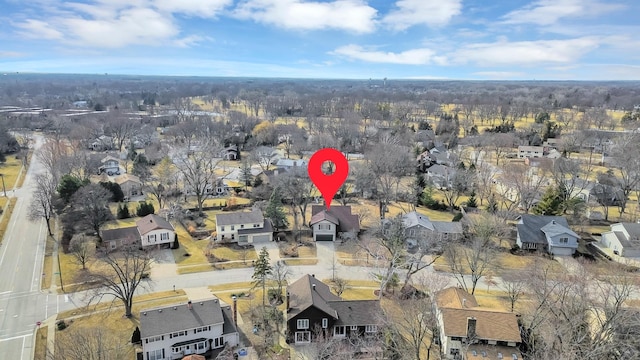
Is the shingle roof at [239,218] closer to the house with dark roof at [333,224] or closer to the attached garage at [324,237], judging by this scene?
the house with dark roof at [333,224]

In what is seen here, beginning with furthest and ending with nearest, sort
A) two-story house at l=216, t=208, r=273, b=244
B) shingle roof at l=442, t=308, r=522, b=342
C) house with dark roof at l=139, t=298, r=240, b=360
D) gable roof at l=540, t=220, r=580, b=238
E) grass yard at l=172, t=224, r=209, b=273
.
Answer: two-story house at l=216, t=208, r=273, b=244, gable roof at l=540, t=220, r=580, b=238, grass yard at l=172, t=224, r=209, b=273, house with dark roof at l=139, t=298, r=240, b=360, shingle roof at l=442, t=308, r=522, b=342

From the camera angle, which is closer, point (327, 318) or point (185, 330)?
point (185, 330)

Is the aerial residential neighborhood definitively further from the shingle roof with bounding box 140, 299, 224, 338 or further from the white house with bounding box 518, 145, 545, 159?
the white house with bounding box 518, 145, 545, 159

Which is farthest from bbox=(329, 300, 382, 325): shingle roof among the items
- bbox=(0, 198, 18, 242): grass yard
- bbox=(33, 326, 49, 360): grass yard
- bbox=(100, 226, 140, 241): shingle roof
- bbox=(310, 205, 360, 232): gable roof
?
bbox=(0, 198, 18, 242): grass yard

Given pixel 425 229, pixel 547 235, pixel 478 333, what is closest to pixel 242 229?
pixel 425 229

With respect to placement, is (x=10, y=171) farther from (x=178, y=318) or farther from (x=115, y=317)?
(x=178, y=318)

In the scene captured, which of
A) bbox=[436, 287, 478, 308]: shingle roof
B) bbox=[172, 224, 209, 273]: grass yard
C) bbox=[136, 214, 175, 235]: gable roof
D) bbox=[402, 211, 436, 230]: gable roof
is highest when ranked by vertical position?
bbox=[136, 214, 175, 235]: gable roof
